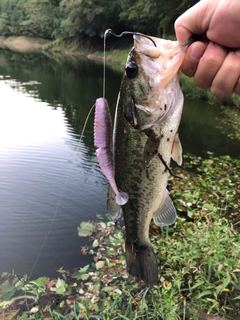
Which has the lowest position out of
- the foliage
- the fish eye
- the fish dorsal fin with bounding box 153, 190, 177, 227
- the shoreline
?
the shoreline

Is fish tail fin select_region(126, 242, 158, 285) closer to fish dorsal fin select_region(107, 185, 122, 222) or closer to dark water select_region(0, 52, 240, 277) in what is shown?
fish dorsal fin select_region(107, 185, 122, 222)

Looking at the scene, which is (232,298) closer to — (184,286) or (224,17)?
(184,286)

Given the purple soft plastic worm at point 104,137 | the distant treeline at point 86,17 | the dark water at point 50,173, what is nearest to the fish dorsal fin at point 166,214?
the purple soft plastic worm at point 104,137

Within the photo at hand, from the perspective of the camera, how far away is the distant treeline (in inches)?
1179

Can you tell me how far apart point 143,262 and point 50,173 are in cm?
678

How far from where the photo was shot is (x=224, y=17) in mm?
1844

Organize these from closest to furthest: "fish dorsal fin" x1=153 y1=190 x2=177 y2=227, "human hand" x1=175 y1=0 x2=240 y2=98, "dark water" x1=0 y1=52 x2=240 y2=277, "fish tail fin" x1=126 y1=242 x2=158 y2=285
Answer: "human hand" x1=175 y1=0 x2=240 y2=98, "fish dorsal fin" x1=153 y1=190 x2=177 y2=227, "fish tail fin" x1=126 y1=242 x2=158 y2=285, "dark water" x1=0 y1=52 x2=240 y2=277

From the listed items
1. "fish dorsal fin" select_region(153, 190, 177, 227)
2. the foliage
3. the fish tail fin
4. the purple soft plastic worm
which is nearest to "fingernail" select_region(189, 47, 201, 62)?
the purple soft plastic worm

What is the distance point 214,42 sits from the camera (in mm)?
1952

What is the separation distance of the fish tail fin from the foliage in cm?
147

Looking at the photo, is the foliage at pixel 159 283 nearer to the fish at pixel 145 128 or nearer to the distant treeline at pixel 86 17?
the fish at pixel 145 128

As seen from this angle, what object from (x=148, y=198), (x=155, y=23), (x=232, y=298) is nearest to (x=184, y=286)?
(x=232, y=298)

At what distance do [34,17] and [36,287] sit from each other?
71.4 metres

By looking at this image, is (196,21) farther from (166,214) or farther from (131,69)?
(166,214)
